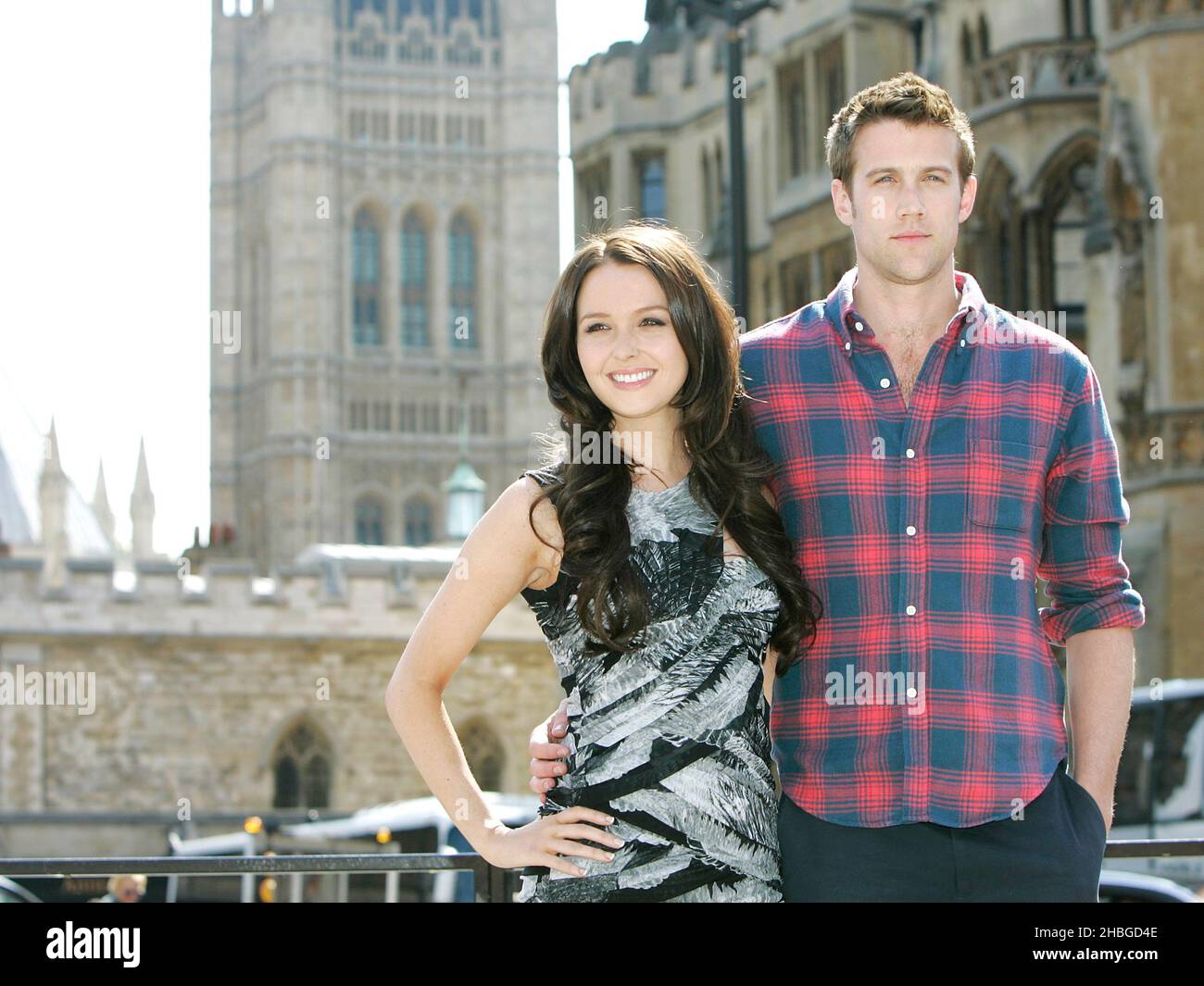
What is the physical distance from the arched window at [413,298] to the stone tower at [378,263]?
3.1 inches

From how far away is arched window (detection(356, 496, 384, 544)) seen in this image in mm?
76312

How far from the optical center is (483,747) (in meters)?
26.9

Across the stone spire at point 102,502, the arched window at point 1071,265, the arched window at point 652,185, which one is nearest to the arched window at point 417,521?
the stone spire at point 102,502

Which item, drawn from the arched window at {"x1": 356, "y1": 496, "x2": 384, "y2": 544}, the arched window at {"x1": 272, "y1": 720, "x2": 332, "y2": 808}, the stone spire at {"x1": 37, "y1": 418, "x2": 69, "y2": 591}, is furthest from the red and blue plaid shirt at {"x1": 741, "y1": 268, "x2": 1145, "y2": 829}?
the arched window at {"x1": 356, "y1": 496, "x2": 384, "y2": 544}

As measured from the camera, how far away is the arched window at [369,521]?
7631 centimetres

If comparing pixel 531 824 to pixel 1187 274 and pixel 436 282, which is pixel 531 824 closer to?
pixel 1187 274

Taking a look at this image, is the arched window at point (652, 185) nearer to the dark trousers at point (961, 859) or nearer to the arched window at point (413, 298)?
the dark trousers at point (961, 859)

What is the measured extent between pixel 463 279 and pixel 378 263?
3.32 meters

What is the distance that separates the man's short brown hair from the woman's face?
37 centimetres

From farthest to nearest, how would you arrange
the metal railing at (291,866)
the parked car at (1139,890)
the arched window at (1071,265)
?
1. the arched window at (1071,265)
2. the parked car at (1139,890)
3. the metal railing at (291,866)

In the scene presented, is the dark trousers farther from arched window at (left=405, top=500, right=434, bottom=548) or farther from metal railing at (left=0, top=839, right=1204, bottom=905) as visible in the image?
arched window at (left=405, top=500, right=434, bottom=548)

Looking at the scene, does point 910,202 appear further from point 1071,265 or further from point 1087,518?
point 1071,265

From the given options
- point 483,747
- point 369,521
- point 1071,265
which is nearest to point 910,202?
point 1071,265
